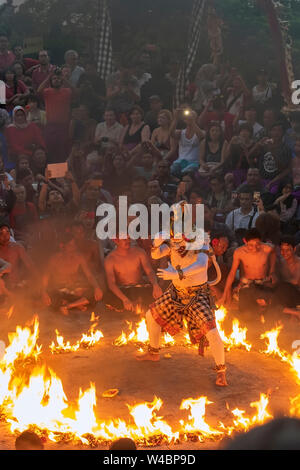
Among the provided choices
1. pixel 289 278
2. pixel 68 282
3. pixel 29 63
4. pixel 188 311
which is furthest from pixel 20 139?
pixel 188 311

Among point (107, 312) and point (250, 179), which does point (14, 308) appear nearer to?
point (107, 312)

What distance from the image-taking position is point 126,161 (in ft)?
32.8

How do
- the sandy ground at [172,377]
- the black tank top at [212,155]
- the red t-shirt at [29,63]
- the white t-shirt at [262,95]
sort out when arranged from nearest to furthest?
the sandy ground at [172,377], the black tank top at [212,155], the white t-shirt at [262,95], the red t-shirt at [29,63]

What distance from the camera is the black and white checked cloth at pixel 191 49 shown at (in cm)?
1134

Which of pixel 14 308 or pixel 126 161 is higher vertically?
pixel 126 161

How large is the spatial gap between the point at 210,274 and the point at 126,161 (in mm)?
2949

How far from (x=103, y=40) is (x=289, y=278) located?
6492 millimetres

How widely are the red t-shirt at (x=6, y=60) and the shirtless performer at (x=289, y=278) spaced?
20.4 feet

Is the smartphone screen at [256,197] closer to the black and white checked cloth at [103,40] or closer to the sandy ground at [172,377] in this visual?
the sandy ground at [172,377]

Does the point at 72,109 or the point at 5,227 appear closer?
the point at 5,227

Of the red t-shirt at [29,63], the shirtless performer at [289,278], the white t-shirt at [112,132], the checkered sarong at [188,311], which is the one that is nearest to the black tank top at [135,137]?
the white t-shirt at [112,132]

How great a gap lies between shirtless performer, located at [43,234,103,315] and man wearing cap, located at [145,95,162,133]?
11.6 ft

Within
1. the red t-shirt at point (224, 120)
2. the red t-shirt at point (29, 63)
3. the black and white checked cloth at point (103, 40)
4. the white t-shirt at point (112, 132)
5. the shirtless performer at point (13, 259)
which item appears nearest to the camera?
the shirtless performer at point (13, 259)
